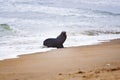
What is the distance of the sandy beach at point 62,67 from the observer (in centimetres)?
689

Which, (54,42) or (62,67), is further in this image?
(54,42)

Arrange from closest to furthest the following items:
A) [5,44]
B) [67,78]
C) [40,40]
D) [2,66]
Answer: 1. [67,78]
2. [2,66]
3. [5,44]
4. [40,40]

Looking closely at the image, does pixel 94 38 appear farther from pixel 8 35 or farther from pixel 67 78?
pixel 67 78

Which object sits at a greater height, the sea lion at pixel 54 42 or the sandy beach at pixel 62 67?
the sandy beach at pixel 62 67

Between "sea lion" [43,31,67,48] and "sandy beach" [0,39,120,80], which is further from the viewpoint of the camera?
"sea lion" [43,31,67,48]

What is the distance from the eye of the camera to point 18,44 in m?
12.5

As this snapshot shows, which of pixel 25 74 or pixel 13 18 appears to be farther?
pixel 13 18

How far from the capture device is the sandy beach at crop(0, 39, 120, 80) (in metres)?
6.89

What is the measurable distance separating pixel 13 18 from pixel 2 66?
13.5 metres

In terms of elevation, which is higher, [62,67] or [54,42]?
[62,67]

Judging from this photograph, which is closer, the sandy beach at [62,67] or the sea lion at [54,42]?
the sandy beach at [62,67]

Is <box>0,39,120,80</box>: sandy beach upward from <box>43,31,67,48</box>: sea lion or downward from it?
upward

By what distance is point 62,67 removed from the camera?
8.07 meters

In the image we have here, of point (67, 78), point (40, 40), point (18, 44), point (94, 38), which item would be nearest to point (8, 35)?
point (40, 40)
